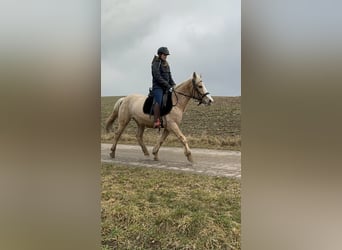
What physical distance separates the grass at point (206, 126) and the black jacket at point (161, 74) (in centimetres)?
17

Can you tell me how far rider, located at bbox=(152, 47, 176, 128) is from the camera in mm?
1866

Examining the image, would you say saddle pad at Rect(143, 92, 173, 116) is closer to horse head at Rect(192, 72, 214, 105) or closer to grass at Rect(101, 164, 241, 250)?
horse head at Rect(192, 72, 214, 105)

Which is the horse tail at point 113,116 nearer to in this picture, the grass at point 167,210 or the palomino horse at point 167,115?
the palomino horse at point 167,115

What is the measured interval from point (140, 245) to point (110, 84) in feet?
2.98

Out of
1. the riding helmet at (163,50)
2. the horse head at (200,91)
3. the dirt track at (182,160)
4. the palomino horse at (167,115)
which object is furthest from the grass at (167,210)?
the riding helmet at (163,50)

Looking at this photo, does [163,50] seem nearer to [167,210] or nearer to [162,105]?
[162,105]

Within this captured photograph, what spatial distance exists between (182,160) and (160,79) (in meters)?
0.47

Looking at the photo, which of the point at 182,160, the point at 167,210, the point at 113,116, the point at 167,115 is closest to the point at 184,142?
the point at 182,160

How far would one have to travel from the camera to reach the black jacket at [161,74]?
6.17 feet

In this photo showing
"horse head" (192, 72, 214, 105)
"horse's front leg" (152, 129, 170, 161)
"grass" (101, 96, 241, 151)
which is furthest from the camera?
"horse's front leg" (152, 129, 170, 161)

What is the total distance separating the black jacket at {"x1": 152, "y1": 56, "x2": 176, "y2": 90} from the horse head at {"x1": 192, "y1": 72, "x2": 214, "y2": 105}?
0.14 metres

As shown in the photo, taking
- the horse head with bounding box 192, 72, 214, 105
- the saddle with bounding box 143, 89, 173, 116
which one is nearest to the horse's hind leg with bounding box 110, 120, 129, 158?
the saddle with bounding box 143, 89, 173, 116
